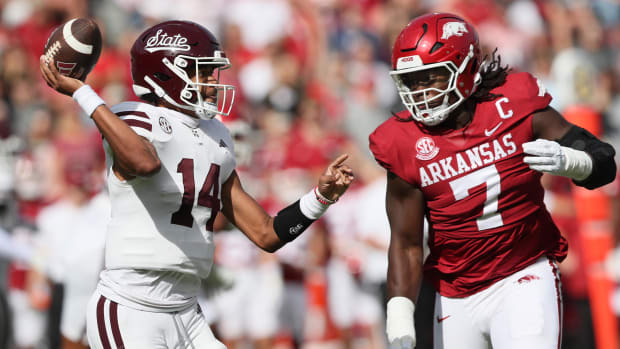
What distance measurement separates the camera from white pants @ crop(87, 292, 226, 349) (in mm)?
3803

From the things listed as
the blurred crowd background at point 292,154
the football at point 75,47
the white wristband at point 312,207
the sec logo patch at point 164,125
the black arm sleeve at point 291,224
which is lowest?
the blurred crowd background at point 292,154

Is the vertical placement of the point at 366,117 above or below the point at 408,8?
below

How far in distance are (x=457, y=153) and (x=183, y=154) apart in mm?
1252

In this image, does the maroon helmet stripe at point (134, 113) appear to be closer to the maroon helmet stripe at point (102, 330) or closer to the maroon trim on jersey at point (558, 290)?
the maroon helmet stripe at point (102, 330)

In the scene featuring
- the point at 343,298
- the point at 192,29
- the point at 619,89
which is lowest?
the point at 343,298

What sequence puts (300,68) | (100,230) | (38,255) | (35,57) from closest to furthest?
(100,230) < (38,255) < (300,68) < (35,57)

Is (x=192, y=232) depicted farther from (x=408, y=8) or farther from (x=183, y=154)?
(x=408, y=8)

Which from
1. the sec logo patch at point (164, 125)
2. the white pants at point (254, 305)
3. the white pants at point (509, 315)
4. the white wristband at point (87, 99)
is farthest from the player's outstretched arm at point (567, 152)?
the white pants at point (254, 305)

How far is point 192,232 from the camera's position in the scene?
397cm

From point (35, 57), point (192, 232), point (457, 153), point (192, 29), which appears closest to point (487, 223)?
point (457, 153)

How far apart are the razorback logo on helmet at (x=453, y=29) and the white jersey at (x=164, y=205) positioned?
124cm

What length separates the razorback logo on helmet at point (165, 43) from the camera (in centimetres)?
407

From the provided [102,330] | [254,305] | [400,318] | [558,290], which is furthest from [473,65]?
[254,305]

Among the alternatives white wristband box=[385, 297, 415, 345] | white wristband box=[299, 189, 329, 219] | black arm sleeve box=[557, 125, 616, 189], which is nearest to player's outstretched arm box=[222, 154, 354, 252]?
white wristband box=[299, 189, 329, 219]
